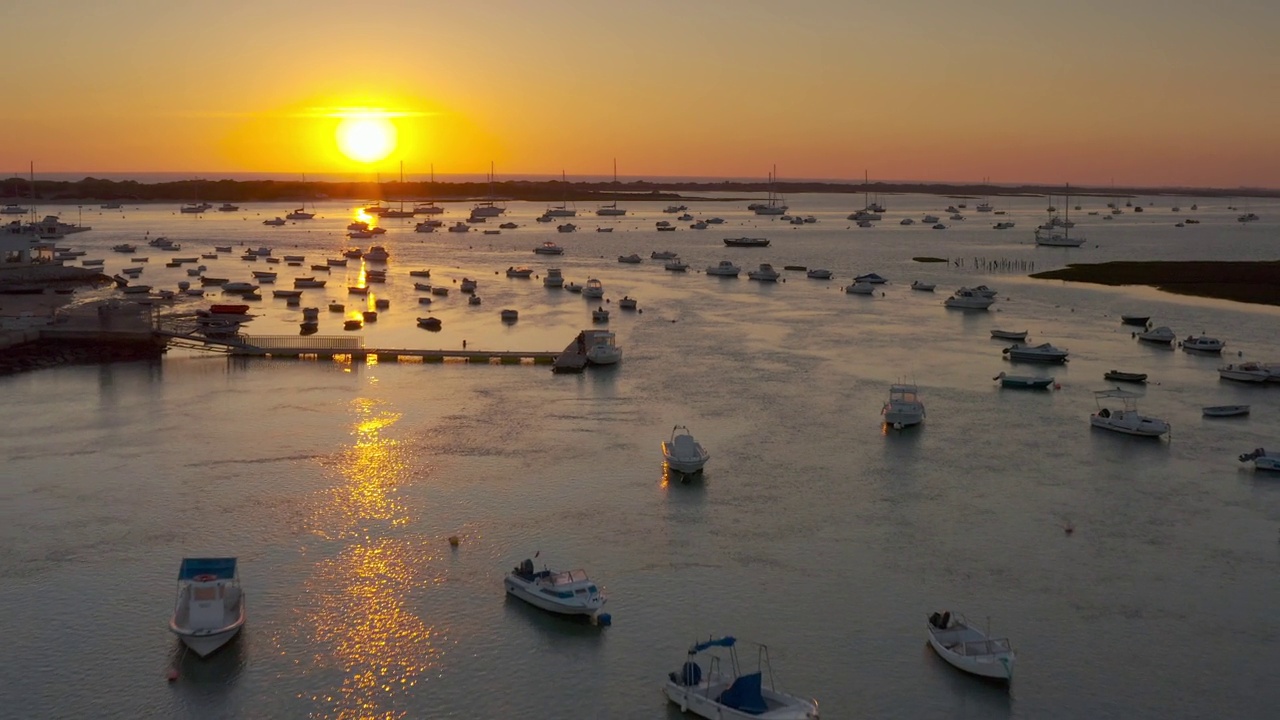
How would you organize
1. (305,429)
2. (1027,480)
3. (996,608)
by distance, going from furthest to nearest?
(305,429) → (1027,480) → (996,608)

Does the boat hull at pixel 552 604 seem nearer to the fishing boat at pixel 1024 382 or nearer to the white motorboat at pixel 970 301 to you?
the fishing boat at pixel 1024 382

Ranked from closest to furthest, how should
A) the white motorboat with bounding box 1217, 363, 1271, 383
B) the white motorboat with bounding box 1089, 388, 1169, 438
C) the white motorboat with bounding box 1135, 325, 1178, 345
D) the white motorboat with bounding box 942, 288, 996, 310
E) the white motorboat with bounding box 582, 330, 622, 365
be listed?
the white motorboat with bounding box 1089, 388, 1169, 438 → the white motorboat with bounding box 1217, 363, 1271, 383 → the white motorboat with bounding box 582, 330, 622, 365 → the white motorboat with bounding box 1135, 325, 1178, 345 → the white motorboat with bounding box 942, 288, 996, 310

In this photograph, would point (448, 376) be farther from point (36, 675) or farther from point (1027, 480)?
point (36, 675)

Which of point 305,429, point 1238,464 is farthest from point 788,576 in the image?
point 305,429

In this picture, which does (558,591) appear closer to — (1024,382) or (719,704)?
(719,704)

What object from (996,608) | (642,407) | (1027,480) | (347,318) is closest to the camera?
(996,608)

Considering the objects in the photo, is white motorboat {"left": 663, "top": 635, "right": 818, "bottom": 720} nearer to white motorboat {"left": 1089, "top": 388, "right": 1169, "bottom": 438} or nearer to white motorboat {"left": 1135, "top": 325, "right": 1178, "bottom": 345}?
white motorboat {"left": 1089, "top": 388, "right": 1169, "bottom": 438}

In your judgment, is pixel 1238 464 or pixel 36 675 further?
pixel 1238 464

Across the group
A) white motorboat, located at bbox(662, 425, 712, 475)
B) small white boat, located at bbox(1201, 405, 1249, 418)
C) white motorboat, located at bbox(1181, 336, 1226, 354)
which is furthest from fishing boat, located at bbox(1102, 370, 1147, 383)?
white motorboat, located at bbox(662, 425, 712, 475)
